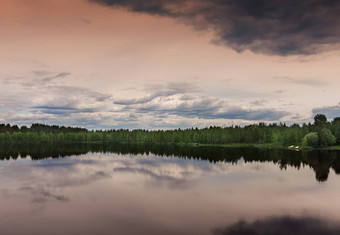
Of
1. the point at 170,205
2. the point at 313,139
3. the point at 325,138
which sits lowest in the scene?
the point at 170,205

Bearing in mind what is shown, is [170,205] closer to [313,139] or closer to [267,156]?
[267,156]

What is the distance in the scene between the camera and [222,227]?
90.3ft

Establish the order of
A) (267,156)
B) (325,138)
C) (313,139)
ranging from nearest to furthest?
1. (267,156)
2. (313,139)
3. (325,138)

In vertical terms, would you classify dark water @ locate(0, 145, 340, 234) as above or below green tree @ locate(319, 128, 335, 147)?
below

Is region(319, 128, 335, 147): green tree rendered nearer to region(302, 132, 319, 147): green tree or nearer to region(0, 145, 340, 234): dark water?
region(302, 132, 319, 147): green tree

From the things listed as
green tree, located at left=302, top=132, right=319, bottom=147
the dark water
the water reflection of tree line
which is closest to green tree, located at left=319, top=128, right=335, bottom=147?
green tree, located at left=302, top=132, right=319, bottom=147

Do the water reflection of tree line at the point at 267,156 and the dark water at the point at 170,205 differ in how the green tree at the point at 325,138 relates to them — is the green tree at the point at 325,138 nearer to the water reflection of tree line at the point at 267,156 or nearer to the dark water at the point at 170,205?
the water reflection of tree line at the point at 267,156

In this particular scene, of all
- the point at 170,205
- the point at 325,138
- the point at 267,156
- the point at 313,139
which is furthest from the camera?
the point at 325,138

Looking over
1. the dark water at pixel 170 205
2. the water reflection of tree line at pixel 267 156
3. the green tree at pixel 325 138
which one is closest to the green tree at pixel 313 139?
the green tree at pixel 325 138

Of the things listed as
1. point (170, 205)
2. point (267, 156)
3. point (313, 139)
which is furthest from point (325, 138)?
point (170, 205)

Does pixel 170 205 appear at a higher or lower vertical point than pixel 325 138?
lower

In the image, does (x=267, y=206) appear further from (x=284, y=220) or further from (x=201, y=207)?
(x=201, y=207)

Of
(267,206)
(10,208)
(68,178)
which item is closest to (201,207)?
(267,206)

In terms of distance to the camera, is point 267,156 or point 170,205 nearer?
point 170,205
